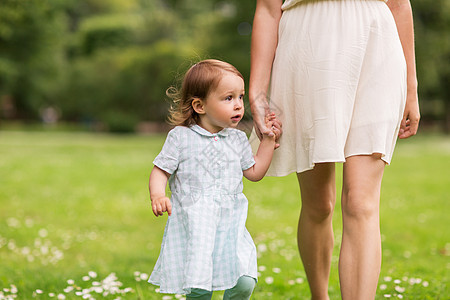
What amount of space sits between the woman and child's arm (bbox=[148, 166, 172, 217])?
0.59 m

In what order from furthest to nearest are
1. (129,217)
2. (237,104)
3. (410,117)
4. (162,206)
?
(129,217) < (410,117) < (237,104) < (162,206)

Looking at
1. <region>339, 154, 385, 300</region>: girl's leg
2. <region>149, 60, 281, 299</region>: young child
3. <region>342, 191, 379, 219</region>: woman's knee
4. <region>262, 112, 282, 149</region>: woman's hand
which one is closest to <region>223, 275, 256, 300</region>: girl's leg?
<region>149, 60, 281, 299</region>: young child

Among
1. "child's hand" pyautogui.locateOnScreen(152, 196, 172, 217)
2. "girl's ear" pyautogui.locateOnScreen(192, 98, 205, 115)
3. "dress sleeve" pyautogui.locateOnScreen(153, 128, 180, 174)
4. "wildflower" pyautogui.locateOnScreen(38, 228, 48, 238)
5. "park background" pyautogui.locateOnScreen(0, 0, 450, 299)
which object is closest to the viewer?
"child's hand" pyautogui.locateOnScreen(152, 196, 172, 217)

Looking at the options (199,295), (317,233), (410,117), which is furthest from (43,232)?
(410,117)

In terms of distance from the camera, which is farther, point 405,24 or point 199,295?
point 405,24

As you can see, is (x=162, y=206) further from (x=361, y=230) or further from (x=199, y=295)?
(x=361, y=230)

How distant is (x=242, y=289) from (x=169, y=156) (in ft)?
2.35

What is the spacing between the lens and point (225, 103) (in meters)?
2.74

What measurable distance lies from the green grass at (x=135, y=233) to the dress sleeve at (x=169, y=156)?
54.0 inches

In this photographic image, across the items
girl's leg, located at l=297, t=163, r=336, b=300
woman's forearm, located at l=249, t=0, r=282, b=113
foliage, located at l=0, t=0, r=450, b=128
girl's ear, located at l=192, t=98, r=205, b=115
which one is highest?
woman's forearm, located at l=249, t=0, r=282, b=113

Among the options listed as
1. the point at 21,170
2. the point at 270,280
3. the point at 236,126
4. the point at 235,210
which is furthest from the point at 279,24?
the point at 21,170

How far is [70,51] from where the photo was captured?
56.7 metres

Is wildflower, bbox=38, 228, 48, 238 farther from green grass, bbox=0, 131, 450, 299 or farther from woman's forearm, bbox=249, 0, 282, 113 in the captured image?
woman's forearm, bbox=249, 0, 282, 113

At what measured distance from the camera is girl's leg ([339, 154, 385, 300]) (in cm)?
273
